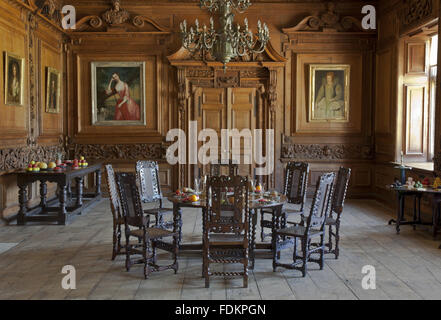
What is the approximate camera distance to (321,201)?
5016 mm

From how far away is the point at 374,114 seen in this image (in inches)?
400

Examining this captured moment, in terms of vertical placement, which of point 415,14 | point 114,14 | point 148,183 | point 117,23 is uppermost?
point 114,14

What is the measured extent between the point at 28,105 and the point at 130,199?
4.38 metres

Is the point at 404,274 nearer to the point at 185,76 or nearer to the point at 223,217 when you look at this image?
the point at 223,217

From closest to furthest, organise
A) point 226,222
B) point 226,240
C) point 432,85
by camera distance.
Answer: point 226,222 → point 226,240 → point 432,85

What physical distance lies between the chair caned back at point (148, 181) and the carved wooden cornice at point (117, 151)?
3.74 metres

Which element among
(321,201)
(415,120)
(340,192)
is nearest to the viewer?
(321,201)

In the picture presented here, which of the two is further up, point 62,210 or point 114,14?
point 114,14

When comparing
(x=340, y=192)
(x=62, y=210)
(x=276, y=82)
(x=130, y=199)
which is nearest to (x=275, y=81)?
(x=276, y=82)

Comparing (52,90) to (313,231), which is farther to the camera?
(52,90)

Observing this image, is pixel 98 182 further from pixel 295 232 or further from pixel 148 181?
pixel 295 232

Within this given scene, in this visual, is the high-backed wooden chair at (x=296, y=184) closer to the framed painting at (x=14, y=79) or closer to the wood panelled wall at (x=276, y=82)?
the wood panelled wall at (x=276, y=82)

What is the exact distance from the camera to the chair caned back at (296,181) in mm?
6230

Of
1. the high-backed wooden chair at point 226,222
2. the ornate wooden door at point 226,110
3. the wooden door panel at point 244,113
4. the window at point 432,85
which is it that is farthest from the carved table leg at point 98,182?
the window at point 432,85
